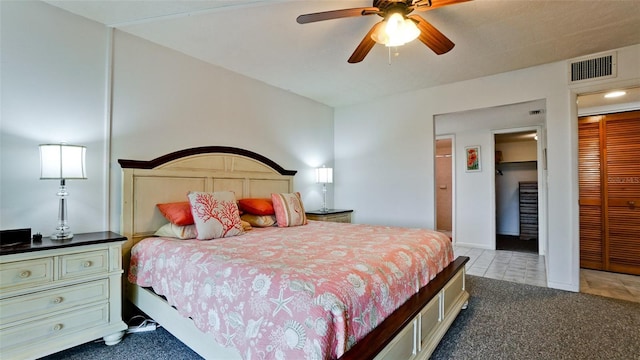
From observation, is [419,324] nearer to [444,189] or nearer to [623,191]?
[623,191]

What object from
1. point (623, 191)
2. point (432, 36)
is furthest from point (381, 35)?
point (623, 191)

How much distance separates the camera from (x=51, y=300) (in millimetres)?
1859

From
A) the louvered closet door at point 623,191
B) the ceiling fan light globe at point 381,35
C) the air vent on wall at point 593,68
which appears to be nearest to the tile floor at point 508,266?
the louvered closet door at point 623,191

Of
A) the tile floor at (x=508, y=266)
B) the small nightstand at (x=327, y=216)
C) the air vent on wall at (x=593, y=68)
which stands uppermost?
the air vent on wall at (x=593, y=68)

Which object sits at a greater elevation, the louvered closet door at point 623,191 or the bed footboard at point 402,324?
the louvered closet door at point 623,191

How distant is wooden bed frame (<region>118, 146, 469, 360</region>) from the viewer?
5.00ft

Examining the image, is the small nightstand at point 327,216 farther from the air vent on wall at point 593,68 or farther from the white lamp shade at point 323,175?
the air vent on wall at point 593,68

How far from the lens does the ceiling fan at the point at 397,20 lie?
5.97ft

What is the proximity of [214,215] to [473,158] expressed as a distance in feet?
16.2

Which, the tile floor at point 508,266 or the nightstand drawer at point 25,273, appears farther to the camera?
the tile floor at point 508,266

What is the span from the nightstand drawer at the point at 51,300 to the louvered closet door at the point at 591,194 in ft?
Result: 17.7

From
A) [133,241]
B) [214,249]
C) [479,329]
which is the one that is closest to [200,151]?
[133,241]

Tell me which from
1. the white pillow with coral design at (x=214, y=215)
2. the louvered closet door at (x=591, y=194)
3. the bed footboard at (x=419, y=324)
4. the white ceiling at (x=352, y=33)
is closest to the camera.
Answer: the bed footboard at (x=419, y=324)

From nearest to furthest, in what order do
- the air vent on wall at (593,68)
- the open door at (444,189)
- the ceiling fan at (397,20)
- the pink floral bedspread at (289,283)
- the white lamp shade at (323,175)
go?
the pink floral bedspread at (289,283)
the ceiling fan at (397,20)
the air vent on wall at (593,68)
the white lamp shade at (323,175)
the open door at (444,189)
